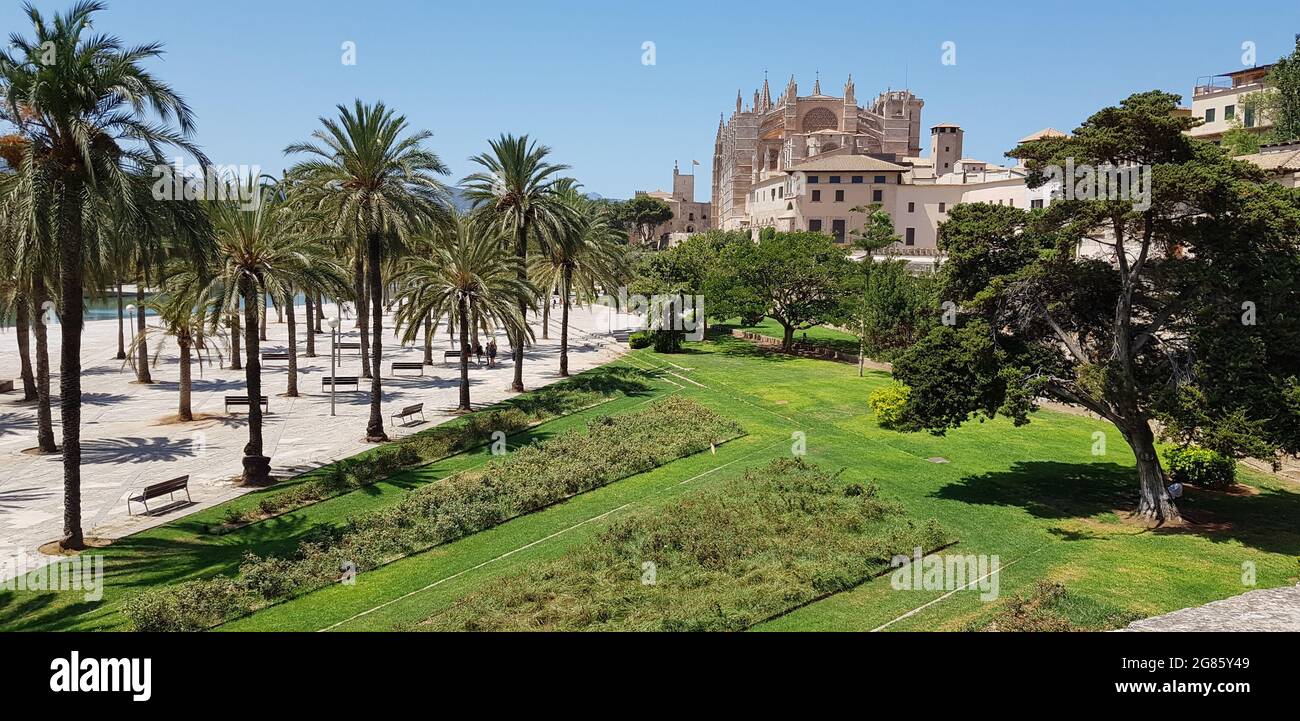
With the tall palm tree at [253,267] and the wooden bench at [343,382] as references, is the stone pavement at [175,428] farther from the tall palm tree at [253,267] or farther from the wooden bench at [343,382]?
the tall palm tree at [253,267]

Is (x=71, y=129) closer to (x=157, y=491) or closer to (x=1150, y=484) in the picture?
(x=157, y=491)

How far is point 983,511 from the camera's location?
2070cm

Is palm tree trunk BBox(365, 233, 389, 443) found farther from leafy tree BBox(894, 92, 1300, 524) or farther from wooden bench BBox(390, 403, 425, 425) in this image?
leafy tree BBox(894, 92, 1300, 524)

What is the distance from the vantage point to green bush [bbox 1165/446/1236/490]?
22.4m

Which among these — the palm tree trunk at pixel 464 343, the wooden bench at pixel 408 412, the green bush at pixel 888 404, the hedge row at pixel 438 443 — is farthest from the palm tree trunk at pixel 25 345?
the green bush at pixel 888 404

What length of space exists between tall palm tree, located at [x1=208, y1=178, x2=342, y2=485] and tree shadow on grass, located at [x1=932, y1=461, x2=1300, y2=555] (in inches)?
759

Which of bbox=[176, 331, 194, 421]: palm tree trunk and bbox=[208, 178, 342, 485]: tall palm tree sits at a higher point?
bbox=[208, 178, 342, 485]: tall palm tree

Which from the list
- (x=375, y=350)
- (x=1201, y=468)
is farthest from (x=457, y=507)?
(x=1201, y=468)

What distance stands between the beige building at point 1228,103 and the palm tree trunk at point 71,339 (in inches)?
3149

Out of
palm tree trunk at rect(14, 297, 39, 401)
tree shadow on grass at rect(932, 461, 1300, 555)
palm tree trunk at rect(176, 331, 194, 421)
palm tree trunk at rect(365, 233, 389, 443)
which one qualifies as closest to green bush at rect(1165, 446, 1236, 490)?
tree shadow on grass at rect(932, 461, 1300, 555)

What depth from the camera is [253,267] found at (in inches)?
957

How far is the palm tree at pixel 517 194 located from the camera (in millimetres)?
36562

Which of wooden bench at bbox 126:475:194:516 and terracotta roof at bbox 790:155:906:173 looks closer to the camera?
wooden bench at bbox 126:475:194:516
